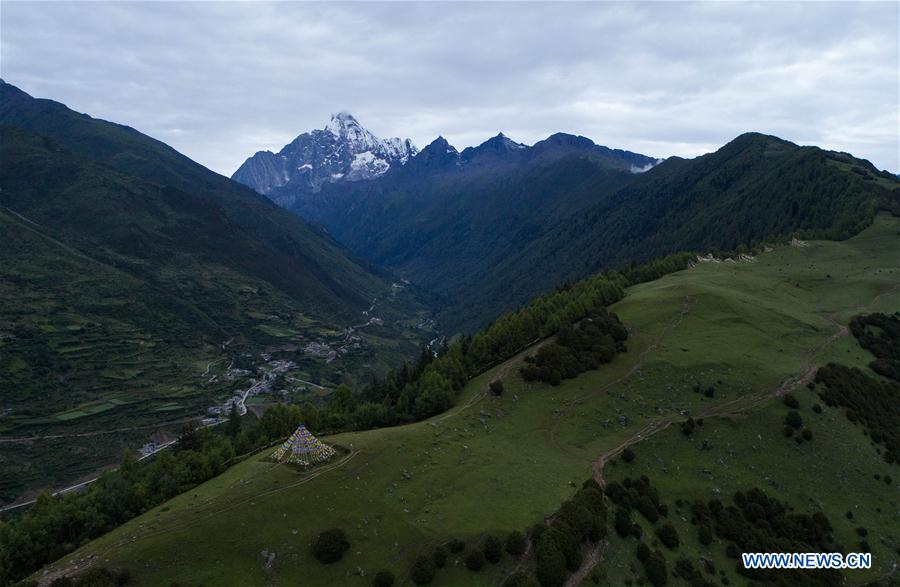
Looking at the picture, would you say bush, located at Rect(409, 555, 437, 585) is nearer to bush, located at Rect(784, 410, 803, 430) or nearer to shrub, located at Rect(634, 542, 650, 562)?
shrub, located at Rect(634, 542, 650, 562)

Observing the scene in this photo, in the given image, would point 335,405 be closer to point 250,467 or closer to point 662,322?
point 250,467

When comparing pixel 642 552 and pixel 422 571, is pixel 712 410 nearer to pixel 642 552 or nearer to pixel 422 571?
pixel 642 552

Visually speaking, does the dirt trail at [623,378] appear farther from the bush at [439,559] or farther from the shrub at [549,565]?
the bush at [439,559]

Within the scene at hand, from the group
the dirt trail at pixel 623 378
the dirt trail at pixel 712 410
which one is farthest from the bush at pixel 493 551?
the dirt trail at pixel 623 378

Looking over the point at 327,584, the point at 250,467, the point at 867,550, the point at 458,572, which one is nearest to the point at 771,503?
the point at 867,550

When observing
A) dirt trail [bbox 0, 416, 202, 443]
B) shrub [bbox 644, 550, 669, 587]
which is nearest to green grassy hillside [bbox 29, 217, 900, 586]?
shrub [bbox 644, 550, 669, 587]
